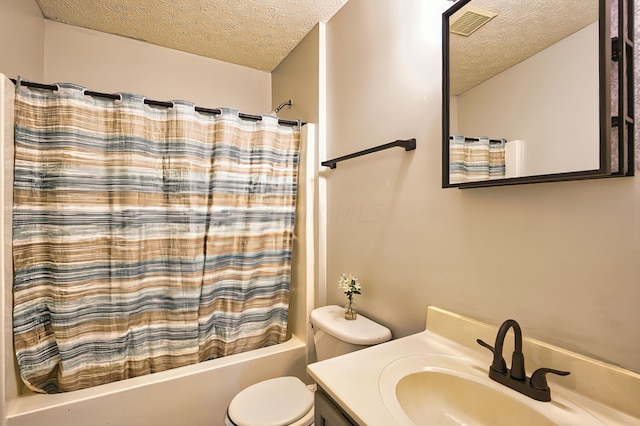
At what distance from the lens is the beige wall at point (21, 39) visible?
1353 millimetres

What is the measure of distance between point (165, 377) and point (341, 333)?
989 mm

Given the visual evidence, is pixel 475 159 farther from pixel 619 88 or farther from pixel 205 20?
pixel 205 20

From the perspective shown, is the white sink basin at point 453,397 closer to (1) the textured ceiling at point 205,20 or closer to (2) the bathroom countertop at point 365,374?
(2) the bathroom countertop at point 365,374

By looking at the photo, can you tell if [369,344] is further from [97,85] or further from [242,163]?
[97,85]

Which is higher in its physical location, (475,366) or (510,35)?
(510,35)

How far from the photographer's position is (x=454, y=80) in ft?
3.56

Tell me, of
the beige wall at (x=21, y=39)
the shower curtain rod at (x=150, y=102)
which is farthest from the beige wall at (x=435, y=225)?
the beige wall at (x=21, y=39)

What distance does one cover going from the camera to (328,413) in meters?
0.85

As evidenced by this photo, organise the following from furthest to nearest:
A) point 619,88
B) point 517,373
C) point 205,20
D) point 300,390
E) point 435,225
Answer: point 205,20
point 300,390
point 435,225
point 517,373
point 619,88

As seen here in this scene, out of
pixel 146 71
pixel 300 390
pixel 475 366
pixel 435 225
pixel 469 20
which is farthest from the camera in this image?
pixel 146 71

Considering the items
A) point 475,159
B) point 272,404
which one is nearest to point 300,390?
point 272,404

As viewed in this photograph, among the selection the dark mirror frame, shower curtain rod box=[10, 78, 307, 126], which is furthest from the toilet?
shower curtain rod box=[10, 78, 307, 126]

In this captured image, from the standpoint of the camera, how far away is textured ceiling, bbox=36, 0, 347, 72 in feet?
5.85

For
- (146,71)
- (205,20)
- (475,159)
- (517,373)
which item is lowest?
(517,373)
